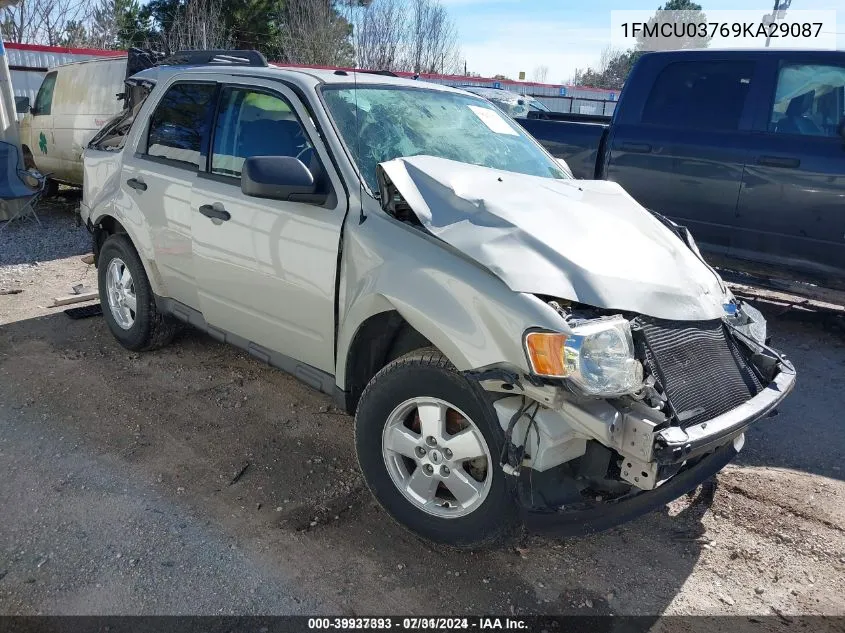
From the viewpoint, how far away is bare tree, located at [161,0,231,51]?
1013 inches

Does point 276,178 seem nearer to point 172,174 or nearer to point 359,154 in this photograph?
point 359,154

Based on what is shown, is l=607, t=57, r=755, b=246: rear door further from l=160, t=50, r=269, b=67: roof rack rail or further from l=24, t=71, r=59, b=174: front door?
l=24, t=71, r=59, b=174: front door

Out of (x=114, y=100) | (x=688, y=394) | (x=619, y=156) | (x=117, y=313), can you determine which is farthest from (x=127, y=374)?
(x=114, y=100)

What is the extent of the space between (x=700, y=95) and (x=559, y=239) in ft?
12.8

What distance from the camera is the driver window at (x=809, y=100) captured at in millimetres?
5164

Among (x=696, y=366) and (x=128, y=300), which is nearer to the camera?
(x=696, y=366)

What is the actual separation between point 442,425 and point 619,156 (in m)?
4.17

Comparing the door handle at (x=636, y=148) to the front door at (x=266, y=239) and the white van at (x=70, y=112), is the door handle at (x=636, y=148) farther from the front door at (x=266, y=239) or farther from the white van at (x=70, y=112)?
the white van at (x=70, y=112)

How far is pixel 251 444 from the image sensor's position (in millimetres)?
3693

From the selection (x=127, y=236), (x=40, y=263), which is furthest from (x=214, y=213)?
(x=40, y=263)

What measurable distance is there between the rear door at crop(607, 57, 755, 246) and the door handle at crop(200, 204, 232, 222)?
3772mm

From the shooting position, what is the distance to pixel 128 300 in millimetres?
4727

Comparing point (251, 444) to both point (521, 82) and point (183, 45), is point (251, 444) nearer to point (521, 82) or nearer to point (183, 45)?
point (183, 45)

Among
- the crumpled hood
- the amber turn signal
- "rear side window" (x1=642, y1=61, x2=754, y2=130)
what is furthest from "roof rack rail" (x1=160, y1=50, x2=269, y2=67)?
"rear side window" (x1=642, y1=61, x2=754, y2=130)
